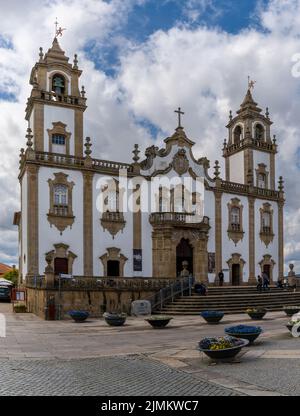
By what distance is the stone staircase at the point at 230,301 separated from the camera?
2872cm

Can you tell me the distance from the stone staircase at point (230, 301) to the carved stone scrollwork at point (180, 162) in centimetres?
1043

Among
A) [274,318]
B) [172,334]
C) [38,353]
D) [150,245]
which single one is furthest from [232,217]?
[38,353]

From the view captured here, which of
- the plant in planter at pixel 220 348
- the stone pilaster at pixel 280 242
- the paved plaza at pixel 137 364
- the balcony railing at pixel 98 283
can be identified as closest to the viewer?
the paved plaza at pixel 137 364

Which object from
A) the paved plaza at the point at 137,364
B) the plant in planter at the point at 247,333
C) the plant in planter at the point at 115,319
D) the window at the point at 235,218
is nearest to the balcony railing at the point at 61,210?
the plant in planter at the point at 115,319

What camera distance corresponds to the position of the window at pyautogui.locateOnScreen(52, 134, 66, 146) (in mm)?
34406

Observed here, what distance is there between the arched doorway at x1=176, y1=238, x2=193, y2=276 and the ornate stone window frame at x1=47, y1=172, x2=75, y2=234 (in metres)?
9.09

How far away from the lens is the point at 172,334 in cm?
2033

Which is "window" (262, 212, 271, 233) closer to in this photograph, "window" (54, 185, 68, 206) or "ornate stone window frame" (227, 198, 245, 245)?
"ornate stone window frame" (227, 198, 245, 245)

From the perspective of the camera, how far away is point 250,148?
4478cm

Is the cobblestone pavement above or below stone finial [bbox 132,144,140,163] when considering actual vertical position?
below

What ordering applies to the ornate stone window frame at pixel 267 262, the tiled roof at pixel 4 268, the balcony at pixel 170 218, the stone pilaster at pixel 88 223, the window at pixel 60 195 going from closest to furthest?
the window at pixel 60 195 → the stone pilaster at pixel 88 223 → the balcony at pixel 170 218 → the ornate stone window frame at pixel 267 262 → the tiled roof at pixel 4 268

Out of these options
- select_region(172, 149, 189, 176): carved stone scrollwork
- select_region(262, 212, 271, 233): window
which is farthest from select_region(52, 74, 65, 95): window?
select_region(262, 212, 271, 233): window

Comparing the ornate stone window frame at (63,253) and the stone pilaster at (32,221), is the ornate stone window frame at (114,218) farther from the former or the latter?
the stone pilaster at (32,221)

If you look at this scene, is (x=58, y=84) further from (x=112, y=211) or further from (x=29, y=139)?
(x=112, y=211)
